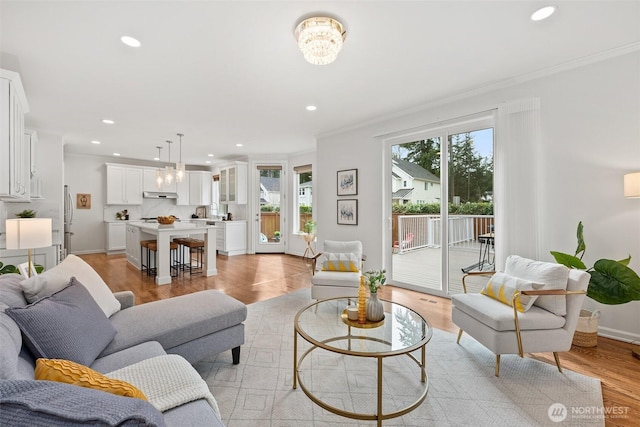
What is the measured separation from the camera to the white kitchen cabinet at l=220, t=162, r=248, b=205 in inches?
292

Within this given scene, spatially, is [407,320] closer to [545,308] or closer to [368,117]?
[545,308]

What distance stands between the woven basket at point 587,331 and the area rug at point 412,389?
628 mm

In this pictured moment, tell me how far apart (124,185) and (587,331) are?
30.4 feet

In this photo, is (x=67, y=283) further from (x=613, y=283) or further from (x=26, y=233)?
(x=613, y=283)

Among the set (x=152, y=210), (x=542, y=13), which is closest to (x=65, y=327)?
(x=542, y=13)

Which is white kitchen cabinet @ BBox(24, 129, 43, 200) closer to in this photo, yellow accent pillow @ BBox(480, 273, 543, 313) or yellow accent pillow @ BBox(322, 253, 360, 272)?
yellow accent pillow @ BBox(322, 253, 360, 272)

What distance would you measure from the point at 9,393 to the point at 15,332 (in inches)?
33.9

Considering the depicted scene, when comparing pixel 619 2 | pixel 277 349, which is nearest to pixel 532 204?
pixel 619 2

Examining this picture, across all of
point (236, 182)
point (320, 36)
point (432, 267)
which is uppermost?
point (320, 36)

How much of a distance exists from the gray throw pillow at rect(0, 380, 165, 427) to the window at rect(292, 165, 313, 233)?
6319 mm

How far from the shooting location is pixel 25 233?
235 cm

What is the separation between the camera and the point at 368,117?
14.5 ft

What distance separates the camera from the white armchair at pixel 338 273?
128 inches

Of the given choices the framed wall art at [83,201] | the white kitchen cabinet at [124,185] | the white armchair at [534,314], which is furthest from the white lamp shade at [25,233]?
the framed wall art at [83,201]
